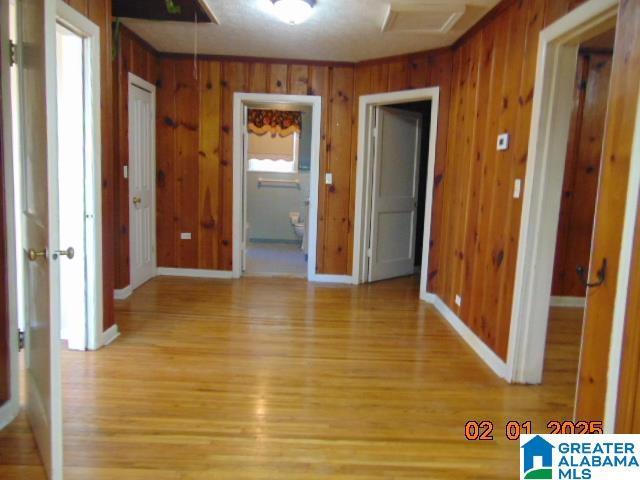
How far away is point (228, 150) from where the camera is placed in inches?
198

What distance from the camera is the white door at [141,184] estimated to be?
4.44m

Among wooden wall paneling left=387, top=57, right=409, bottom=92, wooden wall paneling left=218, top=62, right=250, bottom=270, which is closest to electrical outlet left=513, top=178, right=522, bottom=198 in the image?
wooden wall paneling left=387, top=57, right=409, bottom=92

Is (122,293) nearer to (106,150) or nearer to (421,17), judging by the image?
(106,150)

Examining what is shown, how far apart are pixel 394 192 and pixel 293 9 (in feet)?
8.17

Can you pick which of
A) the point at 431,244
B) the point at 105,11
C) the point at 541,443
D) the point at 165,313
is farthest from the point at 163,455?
the point at 431,244

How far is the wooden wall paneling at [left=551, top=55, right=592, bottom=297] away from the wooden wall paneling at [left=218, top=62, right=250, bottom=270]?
10.6 feet

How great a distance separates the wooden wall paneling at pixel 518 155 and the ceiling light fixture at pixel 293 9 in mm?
1390

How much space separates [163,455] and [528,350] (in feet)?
6.71

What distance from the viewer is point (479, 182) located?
3.46 meters

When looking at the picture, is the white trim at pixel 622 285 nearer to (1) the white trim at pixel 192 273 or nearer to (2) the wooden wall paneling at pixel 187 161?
(1) the white trim at pixel 192 273

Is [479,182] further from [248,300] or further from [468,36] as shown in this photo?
[248,300]

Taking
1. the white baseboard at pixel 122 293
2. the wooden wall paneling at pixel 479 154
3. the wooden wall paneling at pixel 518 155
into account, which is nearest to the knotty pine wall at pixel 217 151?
the white baseboard at pixel 122 293

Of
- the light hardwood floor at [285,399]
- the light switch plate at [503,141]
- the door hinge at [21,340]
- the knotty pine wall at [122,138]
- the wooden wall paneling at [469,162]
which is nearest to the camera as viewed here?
the light hardwood floor at [285,399]

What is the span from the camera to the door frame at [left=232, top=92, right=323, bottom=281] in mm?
4961
